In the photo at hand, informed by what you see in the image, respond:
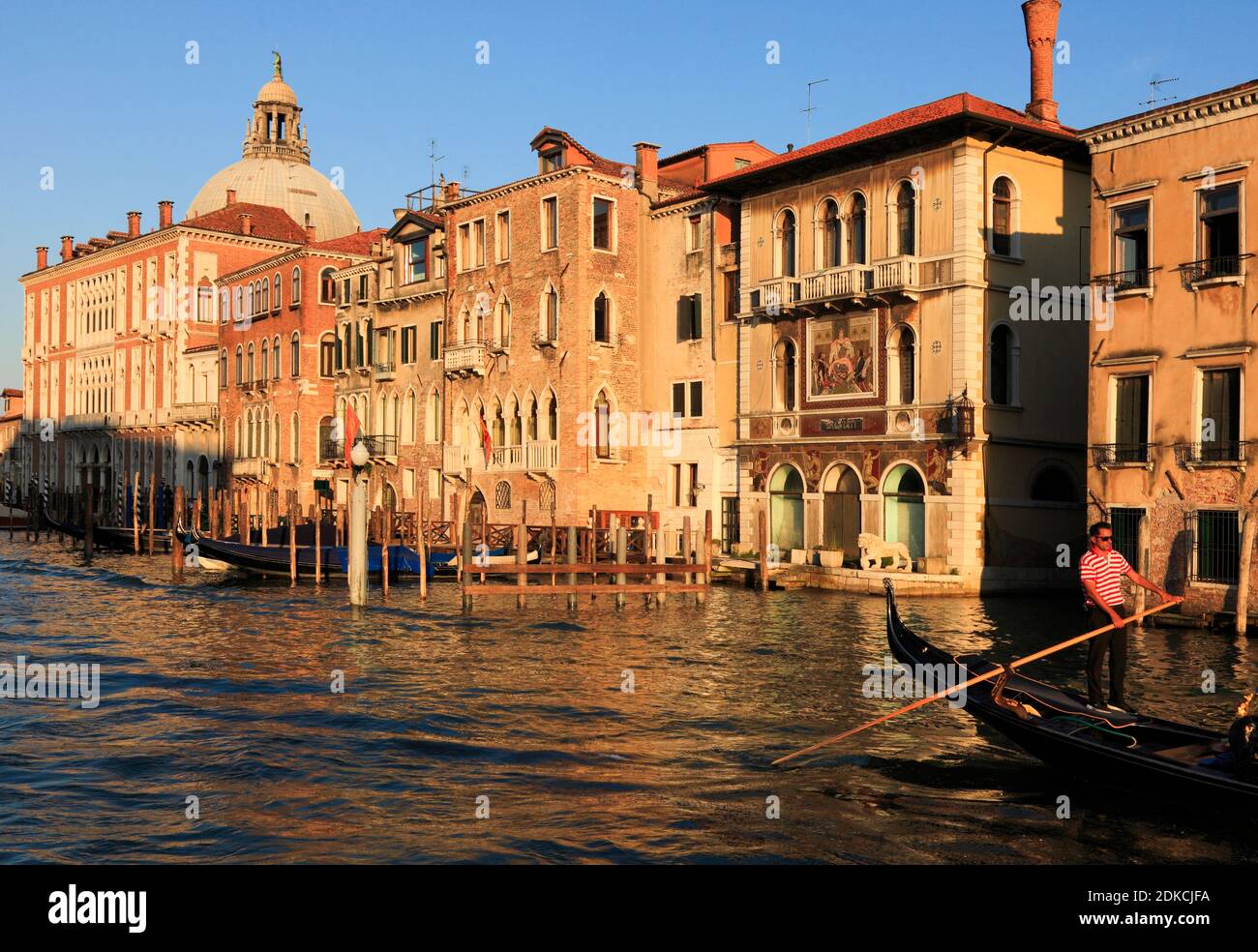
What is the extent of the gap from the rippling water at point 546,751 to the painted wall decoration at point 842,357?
7158 millimetres

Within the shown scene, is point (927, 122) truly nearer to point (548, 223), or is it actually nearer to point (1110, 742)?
point (548, 223)

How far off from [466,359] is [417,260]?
4812 mm

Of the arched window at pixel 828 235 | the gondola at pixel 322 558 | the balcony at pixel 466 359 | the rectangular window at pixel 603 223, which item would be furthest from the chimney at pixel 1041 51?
the balcony at pixel 466 359

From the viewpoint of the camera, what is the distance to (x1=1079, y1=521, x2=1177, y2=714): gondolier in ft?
34.4

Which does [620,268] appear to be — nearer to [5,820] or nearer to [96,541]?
[96,541]

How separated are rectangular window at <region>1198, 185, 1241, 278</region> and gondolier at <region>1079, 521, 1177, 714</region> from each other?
34.8 ft

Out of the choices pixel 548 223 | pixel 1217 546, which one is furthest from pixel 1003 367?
pixel 548 223

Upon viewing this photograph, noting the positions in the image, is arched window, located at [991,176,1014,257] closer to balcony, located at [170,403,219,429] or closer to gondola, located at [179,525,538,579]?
gondola, located at [179,525,538,579]

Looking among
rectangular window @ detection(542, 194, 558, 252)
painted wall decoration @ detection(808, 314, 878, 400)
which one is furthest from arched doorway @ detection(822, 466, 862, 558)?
rectangular window @ detection(542, 194, 558, 252)

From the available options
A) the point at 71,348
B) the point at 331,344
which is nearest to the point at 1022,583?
the point at 331,344

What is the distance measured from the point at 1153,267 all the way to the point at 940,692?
12219 mm

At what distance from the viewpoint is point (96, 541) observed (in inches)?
1735

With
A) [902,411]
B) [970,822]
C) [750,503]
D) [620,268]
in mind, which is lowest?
[970,822]

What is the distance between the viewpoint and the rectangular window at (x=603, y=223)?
109ft
